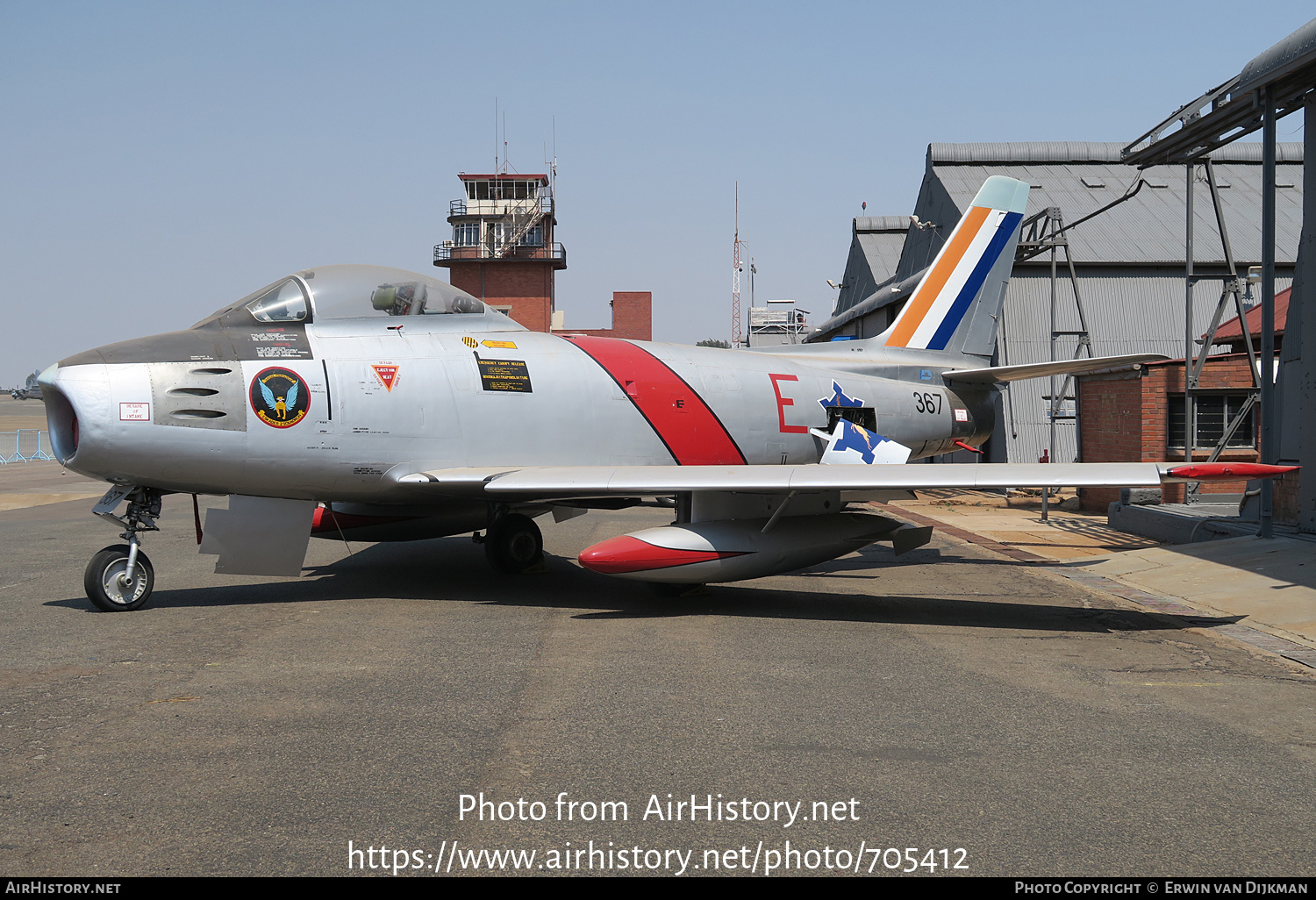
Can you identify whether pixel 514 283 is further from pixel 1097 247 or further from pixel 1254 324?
pixel 1254 324

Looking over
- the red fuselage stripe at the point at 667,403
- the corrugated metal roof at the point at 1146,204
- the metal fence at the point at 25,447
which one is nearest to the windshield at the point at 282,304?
the red fuselage stripe at the point at 667,403

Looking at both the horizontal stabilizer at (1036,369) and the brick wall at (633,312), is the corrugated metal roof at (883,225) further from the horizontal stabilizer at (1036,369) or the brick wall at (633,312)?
the horizontal stabilizer at (1036,369)

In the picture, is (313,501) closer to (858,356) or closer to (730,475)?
(730,475)

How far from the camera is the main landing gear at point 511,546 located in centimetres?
1009

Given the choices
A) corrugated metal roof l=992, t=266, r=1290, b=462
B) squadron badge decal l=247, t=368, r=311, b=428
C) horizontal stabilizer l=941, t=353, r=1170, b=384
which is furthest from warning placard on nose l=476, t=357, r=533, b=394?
corrugated metal roof l=992, t=266, r=1290, b=462

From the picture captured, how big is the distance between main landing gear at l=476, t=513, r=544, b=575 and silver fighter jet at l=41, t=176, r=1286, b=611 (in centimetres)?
2

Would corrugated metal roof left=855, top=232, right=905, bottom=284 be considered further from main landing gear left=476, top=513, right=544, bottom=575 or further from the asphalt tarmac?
the asphalt tarmac

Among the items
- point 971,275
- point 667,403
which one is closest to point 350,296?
point 667,403

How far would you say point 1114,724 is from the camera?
15.5 feet

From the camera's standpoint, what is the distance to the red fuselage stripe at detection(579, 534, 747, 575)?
306 inches

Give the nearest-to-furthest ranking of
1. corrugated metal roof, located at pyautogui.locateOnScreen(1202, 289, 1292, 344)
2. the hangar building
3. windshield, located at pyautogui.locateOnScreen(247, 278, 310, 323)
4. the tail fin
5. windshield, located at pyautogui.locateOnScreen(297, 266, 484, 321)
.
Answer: windshield, located at pyautogui.locateOnScreen(247, 278, 310, 323) → windshield, located at pyautogui.locateOnScreen(297, 266, 484, 321) → the tail fin → corrugated metal roof, located at pyautogui.locateOnScreen(1202, 289, 1292, 344) → the hangar building

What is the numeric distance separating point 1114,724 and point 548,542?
Answer: 9.48 meters

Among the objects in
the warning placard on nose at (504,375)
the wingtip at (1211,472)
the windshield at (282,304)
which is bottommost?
the wingtip at (1211,472)

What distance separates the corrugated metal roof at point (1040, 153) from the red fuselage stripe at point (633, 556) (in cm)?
2873
